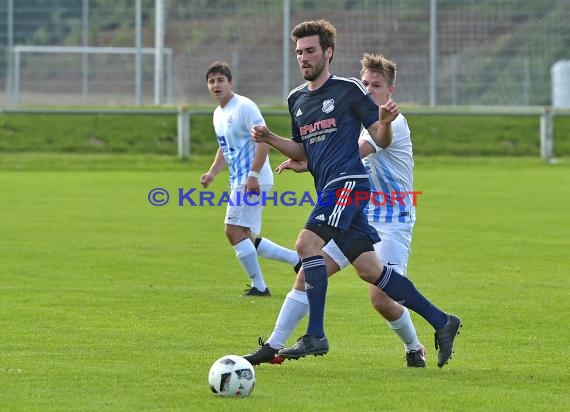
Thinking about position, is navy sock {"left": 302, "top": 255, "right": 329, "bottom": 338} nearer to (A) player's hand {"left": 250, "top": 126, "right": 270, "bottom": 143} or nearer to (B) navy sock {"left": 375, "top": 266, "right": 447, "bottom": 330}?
(B) navy sock {"left": 375, "top": 266, "right": 447, "bottom": 330}

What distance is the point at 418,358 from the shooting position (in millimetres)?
8273

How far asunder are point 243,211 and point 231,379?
560 cm

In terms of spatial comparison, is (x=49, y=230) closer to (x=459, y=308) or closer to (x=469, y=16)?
(x=459, y=308)

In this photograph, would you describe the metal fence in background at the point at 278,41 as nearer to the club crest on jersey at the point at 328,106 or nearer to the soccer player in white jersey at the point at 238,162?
the soccer player in white jersey at the point at 238,162

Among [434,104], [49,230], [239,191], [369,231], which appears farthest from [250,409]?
[434,104]

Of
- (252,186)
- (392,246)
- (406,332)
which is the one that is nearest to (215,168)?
(252,186)

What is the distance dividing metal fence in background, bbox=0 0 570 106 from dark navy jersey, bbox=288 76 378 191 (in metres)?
27.9

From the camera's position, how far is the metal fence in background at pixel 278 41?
3622cm

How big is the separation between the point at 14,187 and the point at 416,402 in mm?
Answer: 19075

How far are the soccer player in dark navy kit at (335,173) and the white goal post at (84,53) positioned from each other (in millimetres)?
28261

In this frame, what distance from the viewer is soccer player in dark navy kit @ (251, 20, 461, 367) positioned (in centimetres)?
790

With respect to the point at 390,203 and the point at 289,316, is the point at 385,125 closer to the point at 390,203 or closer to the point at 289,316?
the point at 390,203

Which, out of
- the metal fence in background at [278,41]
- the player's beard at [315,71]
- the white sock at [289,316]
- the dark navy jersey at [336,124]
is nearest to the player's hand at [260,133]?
the dark navy jersey at [336,124]

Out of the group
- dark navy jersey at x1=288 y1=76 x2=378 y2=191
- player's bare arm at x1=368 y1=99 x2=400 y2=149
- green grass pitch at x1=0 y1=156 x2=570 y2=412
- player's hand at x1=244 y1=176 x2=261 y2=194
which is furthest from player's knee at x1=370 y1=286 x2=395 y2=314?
player's hand at x1=244 y1=176 x2=261 y2=194
